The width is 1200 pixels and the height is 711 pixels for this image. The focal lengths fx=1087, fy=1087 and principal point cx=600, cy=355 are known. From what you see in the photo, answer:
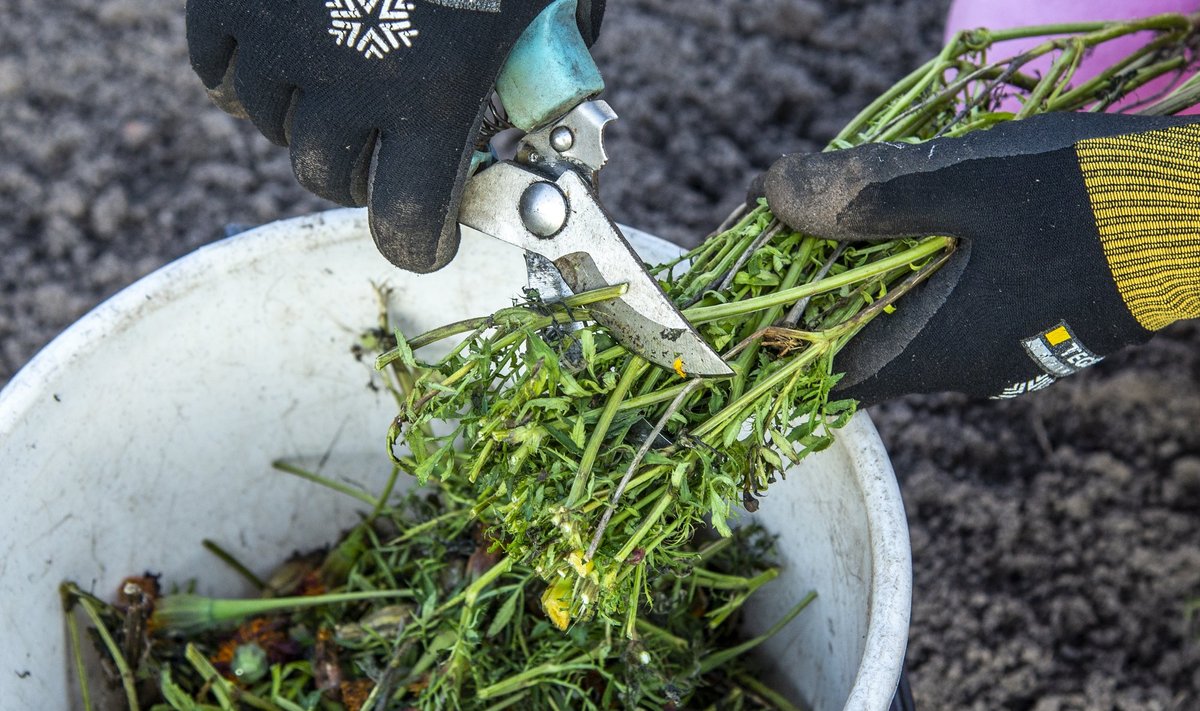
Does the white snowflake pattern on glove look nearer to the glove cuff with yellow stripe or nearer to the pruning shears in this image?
the pruning shears

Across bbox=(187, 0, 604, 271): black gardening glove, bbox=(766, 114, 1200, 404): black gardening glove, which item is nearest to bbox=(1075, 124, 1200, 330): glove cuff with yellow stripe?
bbox=(766, 114, 1200, 404): black gardening glove

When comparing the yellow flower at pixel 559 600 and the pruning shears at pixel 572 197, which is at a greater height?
the pruning shears at pixel 572 197

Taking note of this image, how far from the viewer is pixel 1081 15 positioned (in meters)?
1.75

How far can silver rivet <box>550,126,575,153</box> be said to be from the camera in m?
1.03

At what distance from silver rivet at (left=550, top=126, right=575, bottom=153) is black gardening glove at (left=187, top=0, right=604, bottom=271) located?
74mm

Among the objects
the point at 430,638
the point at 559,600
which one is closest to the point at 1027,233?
the point at 559,600

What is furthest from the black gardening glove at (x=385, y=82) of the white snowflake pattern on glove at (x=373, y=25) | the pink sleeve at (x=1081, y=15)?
the pink sleeve at (x=1081, y=15)

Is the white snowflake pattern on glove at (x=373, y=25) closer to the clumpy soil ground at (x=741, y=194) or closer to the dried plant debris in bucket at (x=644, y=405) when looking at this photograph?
the dried plant debris in bucket at (x=644, y=405)

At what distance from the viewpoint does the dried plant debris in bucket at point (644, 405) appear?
0.95 m

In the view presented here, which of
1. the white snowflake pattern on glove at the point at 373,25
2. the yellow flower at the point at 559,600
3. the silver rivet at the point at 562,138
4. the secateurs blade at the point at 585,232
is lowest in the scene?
the yellow flower at the point at 559,600

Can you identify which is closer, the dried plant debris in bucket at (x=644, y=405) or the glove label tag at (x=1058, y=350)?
the dried plant debris in bucket at (x=644, y=405)

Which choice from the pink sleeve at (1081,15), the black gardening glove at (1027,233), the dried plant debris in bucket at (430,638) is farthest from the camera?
the pink sleeve at (1081,15)

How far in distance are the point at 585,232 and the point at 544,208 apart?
4cm

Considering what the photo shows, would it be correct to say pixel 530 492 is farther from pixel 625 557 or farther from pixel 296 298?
pixel 296 298
